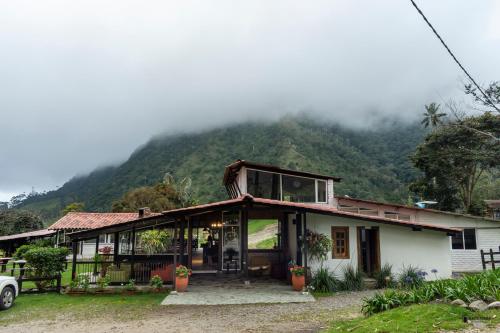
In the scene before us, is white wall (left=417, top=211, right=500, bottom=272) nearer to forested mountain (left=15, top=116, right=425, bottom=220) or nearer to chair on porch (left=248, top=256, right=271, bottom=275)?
chair on porch (left=248, top=256, right=271, bottom=275)

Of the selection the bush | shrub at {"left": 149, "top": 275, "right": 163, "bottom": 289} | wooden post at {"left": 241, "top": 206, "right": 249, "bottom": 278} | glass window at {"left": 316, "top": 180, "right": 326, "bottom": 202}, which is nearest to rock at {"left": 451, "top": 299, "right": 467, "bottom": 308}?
the bush

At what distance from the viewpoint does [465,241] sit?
1997 centimetres

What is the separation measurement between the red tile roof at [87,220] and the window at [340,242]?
1713 cm

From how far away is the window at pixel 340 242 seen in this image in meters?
14.5

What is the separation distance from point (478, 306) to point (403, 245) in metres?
8.56

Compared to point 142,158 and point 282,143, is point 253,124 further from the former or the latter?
point 142,158

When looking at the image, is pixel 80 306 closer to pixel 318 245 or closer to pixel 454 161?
pixel 318 245

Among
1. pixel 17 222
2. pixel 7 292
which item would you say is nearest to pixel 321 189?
pixel 7 292

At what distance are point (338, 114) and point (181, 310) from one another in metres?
97.1

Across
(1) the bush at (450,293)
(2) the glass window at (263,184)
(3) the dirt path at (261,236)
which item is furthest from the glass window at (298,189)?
(3) the dirt path at (261,236)

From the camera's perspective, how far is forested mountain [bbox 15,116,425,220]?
5728 centimetres

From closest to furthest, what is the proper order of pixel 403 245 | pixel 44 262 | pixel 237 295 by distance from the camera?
pixel 237 295 → pixel 44 262 → pixel 403 245

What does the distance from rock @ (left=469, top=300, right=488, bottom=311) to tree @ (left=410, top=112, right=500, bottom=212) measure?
91.4 ft

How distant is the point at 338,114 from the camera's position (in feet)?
332
